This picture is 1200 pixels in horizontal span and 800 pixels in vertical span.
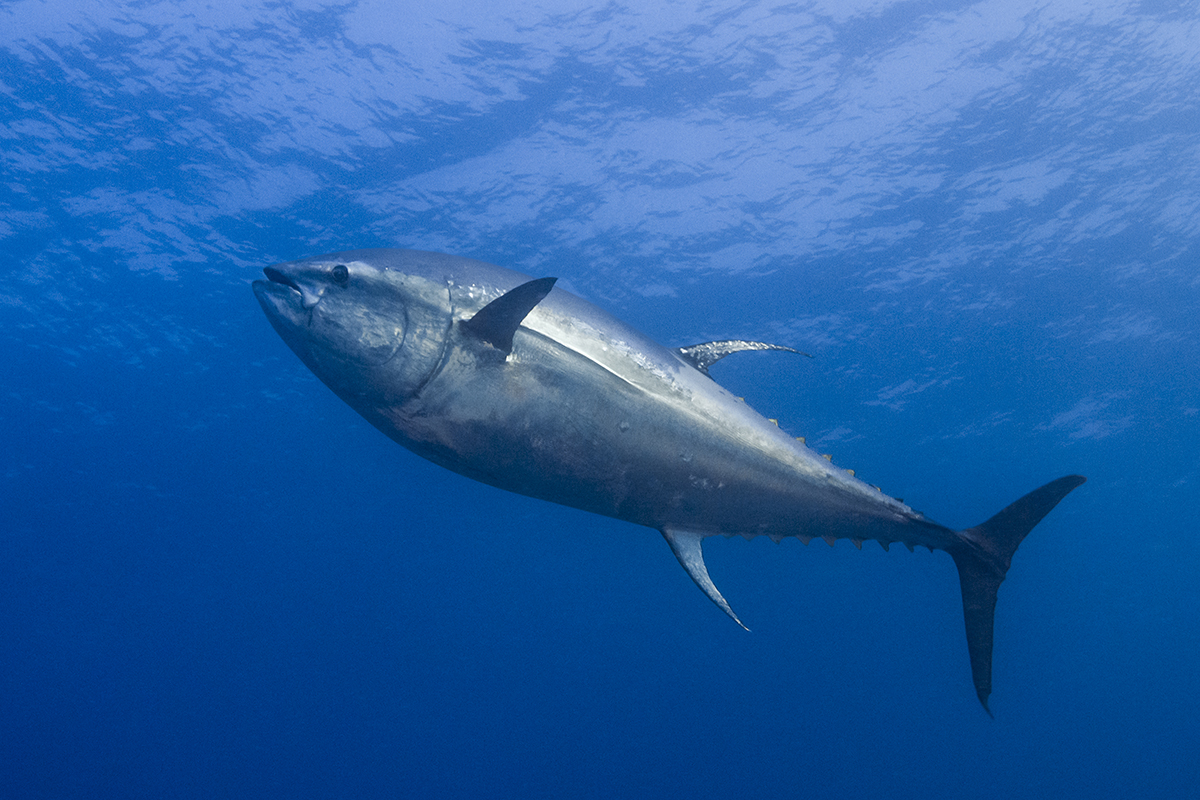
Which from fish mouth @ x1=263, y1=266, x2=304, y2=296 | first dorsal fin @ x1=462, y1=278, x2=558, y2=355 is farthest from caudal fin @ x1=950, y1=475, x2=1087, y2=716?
fish mouth @ x1=263, y1=266, x2=304, y2=296

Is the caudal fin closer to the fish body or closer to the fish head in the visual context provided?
the fish body

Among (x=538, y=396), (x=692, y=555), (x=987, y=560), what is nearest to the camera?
(x=538, y=396)

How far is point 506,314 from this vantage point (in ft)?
6.18

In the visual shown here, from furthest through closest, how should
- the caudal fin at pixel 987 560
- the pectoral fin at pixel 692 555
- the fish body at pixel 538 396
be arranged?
the caudal fin at pixel 987 560, the pectoral fin at pixel 692 555, the fish body at pixel 538 396

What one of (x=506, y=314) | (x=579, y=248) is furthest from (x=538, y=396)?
(x=579, y=248)

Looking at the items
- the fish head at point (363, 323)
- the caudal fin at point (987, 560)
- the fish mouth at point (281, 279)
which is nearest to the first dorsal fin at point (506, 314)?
the fish head at point (363, 323)

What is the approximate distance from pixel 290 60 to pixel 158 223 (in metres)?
6.10

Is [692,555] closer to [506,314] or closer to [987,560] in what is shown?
[506,314]

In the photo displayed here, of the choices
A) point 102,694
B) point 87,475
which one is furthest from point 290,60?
point 102,694

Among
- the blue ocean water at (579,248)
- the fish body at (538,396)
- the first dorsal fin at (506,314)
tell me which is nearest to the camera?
the first dorsal fin at (506,314)

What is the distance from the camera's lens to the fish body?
1945 mm

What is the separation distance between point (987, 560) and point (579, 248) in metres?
13.1

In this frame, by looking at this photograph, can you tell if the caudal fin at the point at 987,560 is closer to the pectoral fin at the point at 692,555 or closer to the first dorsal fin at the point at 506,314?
the pectoral fin at the point at 692,555

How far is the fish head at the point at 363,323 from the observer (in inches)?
75.7
